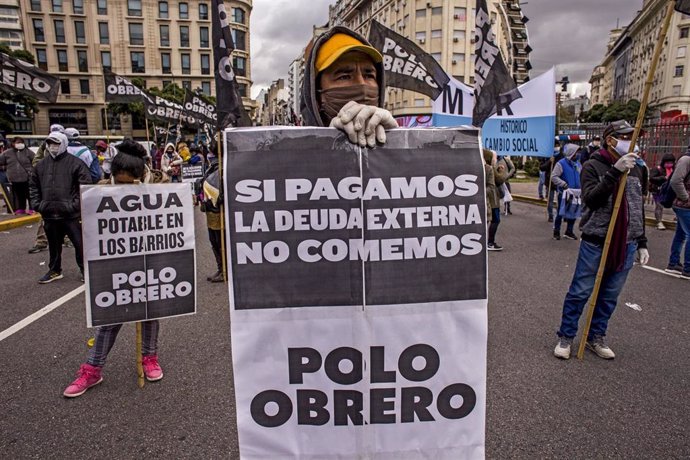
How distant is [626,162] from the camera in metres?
3.69

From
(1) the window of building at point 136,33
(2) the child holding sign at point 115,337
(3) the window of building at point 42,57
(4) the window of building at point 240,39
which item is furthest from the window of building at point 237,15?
(2) the child holding sign at point 115,337

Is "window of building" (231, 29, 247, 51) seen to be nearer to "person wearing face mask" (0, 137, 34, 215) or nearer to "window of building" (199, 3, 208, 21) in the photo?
"window of building" (199, 3, 208, 21)

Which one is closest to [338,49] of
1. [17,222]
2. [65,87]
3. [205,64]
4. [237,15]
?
[17,222]

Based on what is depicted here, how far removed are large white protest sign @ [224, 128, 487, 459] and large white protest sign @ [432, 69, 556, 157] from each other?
7.01m

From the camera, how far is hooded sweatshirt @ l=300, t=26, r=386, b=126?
84.4 inches

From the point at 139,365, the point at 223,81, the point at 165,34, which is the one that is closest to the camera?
the point at 139,365

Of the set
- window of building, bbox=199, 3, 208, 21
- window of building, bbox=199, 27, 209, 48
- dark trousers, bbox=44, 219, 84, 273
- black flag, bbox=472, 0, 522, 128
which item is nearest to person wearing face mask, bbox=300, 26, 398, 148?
black flag, bbox=472, 0, 522, 128

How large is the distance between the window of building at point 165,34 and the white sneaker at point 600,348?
6986 cm

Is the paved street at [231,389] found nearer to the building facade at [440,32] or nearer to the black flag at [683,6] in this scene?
the black flag at [683,6]

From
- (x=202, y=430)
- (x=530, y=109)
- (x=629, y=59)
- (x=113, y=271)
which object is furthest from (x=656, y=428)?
(x=629, y=59)

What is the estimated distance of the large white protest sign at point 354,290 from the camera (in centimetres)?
154

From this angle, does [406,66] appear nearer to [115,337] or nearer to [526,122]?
[526,122]

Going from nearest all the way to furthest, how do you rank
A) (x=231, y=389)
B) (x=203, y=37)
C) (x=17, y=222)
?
(x=231, y=389) → (x=17, y=222) → (x=203, y=37)

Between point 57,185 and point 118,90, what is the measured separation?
22.3ft
